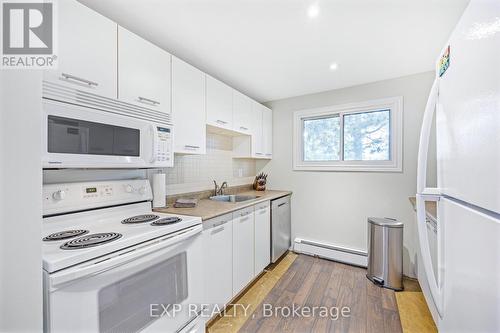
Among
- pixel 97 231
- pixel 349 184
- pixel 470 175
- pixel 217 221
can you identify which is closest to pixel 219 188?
pixel 217 221

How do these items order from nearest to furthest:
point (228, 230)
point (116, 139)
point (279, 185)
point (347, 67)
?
point (116, 139)
point (228, 230)
point (347, 67)
point (279, 185)

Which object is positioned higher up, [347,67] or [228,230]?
[347,67]

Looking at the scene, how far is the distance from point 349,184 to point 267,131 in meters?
1.37

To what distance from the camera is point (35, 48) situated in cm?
97

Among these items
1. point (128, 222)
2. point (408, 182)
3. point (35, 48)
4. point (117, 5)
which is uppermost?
point (117, 5)

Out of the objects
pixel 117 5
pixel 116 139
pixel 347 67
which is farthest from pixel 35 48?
pixel 347 67

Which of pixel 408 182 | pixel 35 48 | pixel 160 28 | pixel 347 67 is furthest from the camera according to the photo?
pixel 408 182

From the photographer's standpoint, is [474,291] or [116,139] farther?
[116,139]

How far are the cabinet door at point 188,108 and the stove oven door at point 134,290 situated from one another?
0.78 m

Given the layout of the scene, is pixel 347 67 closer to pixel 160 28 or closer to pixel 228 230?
pixel 160 28

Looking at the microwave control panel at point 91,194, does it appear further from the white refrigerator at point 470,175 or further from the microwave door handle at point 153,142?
the white refrigerator at point 470,175

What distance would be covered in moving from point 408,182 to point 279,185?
5.32 feet

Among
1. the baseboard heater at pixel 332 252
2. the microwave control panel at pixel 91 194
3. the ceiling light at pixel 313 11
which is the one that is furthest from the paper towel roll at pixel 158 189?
the baseboard heater at pixel 332 252

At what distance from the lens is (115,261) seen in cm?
94
